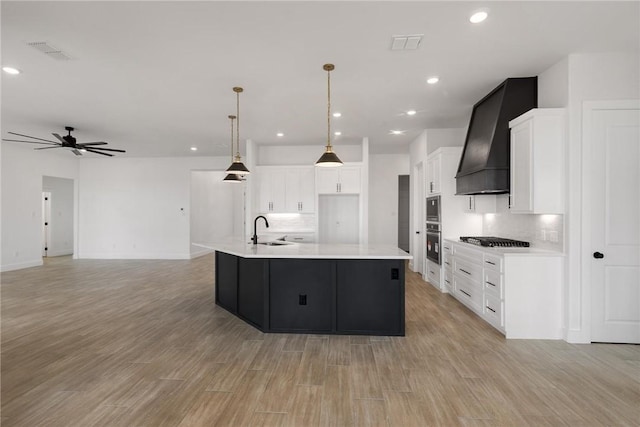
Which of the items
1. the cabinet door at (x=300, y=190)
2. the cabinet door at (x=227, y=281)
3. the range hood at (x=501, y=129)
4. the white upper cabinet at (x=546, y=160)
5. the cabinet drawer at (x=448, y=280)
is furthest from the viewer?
the cabinet door at (x=300, y=190)

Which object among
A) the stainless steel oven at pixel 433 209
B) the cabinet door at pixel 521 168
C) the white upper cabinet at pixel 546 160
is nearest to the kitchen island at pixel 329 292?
the cabinet door at pixel 521 168

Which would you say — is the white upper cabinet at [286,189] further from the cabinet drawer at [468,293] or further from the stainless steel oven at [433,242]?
the cabinet drawer at [468,293]

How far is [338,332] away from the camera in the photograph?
3668mm

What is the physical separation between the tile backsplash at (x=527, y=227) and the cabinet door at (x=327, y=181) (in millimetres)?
3071

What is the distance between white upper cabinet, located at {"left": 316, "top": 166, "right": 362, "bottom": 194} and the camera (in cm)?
727

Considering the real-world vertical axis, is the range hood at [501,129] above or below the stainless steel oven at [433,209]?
above

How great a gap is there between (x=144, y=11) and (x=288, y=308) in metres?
3.05

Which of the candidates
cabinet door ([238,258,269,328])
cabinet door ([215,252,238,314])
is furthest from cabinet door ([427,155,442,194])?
cabinet door ([215,252,238,314])

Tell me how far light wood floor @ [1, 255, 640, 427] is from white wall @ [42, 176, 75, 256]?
7142mm

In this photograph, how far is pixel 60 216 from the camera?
34.6 feet

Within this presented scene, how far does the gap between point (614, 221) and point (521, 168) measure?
0.98 metres

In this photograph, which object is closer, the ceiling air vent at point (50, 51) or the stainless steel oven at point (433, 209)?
the ceiling air vent at point (50, 51)

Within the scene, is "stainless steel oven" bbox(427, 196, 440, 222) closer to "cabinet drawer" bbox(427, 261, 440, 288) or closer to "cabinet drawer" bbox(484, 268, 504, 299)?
"cabinet drawer" bbox(427, 261, 440, 288)

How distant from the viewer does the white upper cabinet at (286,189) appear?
24.5 feet
